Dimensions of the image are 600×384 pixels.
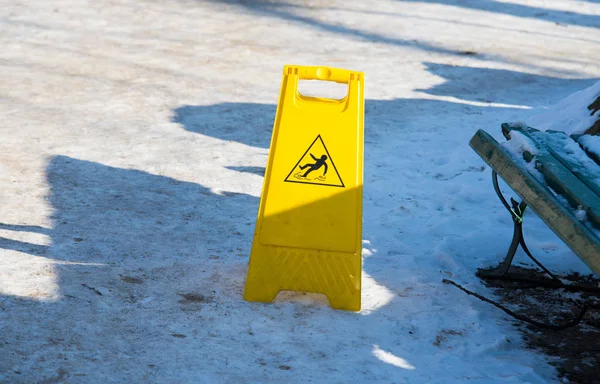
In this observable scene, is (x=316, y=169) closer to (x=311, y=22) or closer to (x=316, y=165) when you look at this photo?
(x=316, y=165)

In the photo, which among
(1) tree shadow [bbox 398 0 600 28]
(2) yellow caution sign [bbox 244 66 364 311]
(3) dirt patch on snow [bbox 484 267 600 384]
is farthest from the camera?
(1) tree shadow [bbox 398 0 600 28]

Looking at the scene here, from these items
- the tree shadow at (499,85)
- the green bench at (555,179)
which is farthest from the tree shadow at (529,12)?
the green bench at (555,179)

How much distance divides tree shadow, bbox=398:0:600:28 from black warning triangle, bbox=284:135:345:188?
1061 centimetres

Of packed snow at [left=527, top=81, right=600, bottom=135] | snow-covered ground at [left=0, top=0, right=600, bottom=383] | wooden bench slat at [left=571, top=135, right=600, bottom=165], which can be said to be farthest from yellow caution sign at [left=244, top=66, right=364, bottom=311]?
packed snow at [left=527, top=81, right=600, bottom=135]

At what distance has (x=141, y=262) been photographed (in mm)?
4199

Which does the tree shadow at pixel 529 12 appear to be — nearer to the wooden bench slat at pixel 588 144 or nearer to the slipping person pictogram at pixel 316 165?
the wooden bench slat at pixel 588 144

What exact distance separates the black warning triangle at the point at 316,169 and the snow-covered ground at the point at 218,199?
0.59 metres

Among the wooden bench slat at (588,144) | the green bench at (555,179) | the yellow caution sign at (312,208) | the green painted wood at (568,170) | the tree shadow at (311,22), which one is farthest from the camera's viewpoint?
the tree shadow at (311,22)

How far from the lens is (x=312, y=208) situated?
383 cm

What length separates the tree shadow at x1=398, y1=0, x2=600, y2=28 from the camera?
1348 cm

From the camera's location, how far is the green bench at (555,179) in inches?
118

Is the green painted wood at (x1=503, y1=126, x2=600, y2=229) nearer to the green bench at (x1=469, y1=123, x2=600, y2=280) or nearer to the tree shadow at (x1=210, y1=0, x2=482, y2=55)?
the green bench at (x1=469, y1=123, x2=600, y2=280)

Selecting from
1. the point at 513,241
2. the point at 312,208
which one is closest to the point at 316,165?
the point at 312,208

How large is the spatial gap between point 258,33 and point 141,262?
7.04 meters
